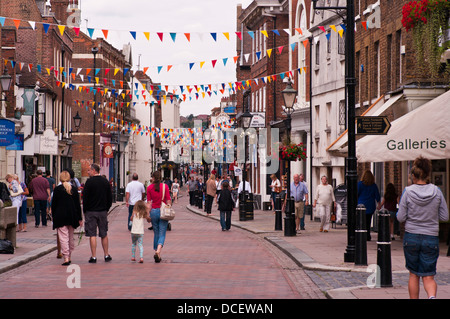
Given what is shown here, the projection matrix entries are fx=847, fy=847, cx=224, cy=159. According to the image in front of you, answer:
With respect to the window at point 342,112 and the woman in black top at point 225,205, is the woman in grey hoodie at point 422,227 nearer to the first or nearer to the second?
the woman in black top at point 225,205

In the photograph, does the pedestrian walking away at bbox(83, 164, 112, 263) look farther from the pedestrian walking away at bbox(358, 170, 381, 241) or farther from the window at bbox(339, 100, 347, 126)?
the window at bbox(339, 100, 347, 126)

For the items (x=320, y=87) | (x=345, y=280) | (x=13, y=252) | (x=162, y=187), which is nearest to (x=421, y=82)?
(x=162, y=187)

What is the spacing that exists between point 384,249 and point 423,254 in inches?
84.9

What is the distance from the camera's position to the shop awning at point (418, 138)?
16984mm

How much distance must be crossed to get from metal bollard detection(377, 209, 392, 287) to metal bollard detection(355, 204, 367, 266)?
2.70 metres

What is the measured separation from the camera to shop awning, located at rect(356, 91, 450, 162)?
17.0 metres

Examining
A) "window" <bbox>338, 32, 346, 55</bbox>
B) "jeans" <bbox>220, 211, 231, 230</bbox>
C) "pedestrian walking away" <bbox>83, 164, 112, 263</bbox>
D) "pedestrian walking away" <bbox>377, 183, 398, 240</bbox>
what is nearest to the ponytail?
"pedestrian walking away" <bbox>83, 164, 112, 263</bbox>

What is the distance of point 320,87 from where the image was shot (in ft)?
125

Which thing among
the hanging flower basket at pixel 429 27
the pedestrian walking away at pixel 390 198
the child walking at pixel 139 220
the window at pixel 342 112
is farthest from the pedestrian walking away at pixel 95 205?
the window at pixel 342 112

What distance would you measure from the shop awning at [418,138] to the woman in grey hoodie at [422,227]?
721 cm

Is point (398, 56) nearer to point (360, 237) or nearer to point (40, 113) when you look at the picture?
point (360, 237)

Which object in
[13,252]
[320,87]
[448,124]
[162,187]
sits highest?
[320,87]

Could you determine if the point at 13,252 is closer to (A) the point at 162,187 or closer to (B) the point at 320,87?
(A) the point at 162,187
